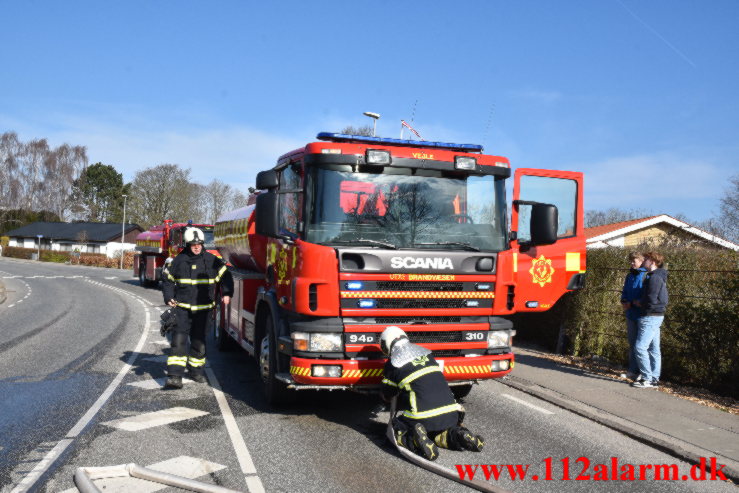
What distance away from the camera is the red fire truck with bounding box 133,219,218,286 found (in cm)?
2372

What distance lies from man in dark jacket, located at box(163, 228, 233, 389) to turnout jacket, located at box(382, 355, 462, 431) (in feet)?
11.0

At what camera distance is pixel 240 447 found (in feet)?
17.0

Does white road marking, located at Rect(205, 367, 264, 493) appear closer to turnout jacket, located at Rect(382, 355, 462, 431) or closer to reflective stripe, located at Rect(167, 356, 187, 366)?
reflective stripe, located at Rect(167, 356, 187, 366)

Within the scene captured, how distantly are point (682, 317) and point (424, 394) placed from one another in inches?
187

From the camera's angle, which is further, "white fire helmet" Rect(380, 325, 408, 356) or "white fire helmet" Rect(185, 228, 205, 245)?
"white fire helmet" Rect(185, 228, 205, 245)

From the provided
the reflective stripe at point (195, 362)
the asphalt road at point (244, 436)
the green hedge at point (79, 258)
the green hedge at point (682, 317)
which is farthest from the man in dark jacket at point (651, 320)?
the green hedge at point (79, 258)

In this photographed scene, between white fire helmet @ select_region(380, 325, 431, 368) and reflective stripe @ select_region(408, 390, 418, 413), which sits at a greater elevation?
white fire helmet @ select_region(380, 325, 431, 368)

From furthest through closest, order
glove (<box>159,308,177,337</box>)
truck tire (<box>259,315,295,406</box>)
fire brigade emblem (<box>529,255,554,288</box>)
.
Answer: fire brigade emblem (<box>529,255,554,288</box>), glove (<box>159,308,177,337</box>), truck tire (<box>259,315,295,406</box>)

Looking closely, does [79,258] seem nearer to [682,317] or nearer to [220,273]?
[220,273]

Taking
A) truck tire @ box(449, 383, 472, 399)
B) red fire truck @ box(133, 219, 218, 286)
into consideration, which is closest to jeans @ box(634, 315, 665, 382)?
truck tire @ box(449, 383, 472, 399)

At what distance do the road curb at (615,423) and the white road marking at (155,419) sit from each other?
396cm

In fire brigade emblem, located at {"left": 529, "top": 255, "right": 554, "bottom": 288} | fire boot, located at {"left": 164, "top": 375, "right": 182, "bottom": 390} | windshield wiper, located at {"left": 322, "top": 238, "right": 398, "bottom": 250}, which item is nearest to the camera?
windshield wiper, located at {"left": 322, "top": 238, "right": 398, "bottom": 250}

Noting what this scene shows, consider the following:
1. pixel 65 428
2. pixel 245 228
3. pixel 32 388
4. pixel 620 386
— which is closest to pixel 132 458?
pixel 65 428

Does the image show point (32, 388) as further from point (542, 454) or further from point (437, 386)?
point (542, 454)
